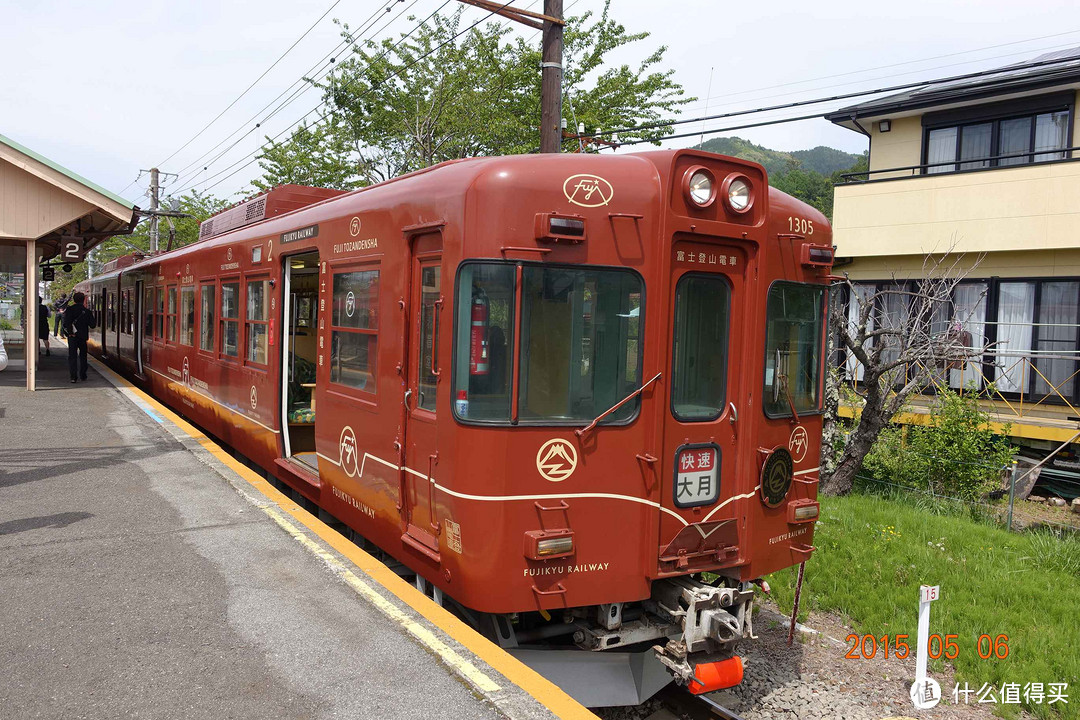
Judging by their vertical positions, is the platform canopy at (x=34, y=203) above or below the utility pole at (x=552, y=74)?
below

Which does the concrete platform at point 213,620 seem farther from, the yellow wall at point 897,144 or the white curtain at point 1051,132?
the white curtain at point 1051,132

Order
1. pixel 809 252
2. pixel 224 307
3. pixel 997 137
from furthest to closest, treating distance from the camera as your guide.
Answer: pixel 997 137, pixel 224 307, pixel 809 252

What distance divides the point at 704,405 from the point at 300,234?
4.03 m

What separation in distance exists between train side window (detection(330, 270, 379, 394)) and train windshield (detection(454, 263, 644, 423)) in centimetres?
133

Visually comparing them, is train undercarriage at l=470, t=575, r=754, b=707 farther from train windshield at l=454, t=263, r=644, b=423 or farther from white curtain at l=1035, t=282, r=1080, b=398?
white curtain at l=1035, t=282, r=1080, b=398

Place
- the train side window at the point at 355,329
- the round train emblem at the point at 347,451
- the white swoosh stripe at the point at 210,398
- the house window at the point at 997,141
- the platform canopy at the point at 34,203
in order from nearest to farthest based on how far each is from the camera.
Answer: the train side window at the point at 355,329 → the round train emblem at the point at 347,451 → the white swoosh stripe at the point at 210,398 → the platform canopy at the point at 34,203 → the house window at the point at 997,141

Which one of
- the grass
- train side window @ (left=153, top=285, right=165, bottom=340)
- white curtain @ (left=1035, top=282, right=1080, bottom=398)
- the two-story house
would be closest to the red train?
the grass

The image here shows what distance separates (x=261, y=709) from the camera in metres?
3.46

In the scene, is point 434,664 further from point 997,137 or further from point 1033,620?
point 997,137

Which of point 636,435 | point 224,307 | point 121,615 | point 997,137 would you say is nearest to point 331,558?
point 121,615

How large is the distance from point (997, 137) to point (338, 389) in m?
14.7

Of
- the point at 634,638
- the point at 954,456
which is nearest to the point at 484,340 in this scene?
the point at 634,638

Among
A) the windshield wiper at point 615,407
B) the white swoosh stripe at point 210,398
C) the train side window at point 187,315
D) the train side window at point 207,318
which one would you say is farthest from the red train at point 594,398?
the train side window at point 187,315

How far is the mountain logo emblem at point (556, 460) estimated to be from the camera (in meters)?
4.29
